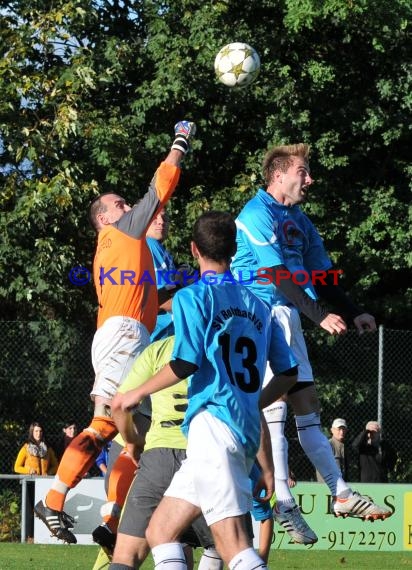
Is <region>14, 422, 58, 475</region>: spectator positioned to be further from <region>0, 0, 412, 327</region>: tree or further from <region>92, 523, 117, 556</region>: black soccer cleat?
<region>92, 523, 117, 556</region>: black soccer cleat

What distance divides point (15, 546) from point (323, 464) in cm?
744

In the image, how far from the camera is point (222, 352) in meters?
5.69

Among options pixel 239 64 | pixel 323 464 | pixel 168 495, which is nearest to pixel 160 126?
pixel 239 64

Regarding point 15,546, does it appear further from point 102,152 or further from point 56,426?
point 102,152

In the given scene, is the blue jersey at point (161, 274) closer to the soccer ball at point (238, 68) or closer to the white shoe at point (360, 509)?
the white shoe at point (360, 509)

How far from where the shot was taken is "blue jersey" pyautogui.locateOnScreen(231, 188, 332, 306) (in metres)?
7.68

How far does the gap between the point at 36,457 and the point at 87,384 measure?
144 centimetres

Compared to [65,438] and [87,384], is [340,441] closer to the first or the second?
[87,384]

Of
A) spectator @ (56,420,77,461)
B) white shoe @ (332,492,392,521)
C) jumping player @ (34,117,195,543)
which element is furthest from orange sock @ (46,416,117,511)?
spectator @ (56,420,77,461)

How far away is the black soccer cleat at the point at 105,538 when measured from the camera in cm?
763

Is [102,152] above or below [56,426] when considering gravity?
above

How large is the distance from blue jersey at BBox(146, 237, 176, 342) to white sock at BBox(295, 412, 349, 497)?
1465 mm

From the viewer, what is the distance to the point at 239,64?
1088 centimetres

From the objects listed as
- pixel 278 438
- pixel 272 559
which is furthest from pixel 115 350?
pixel 272 559
